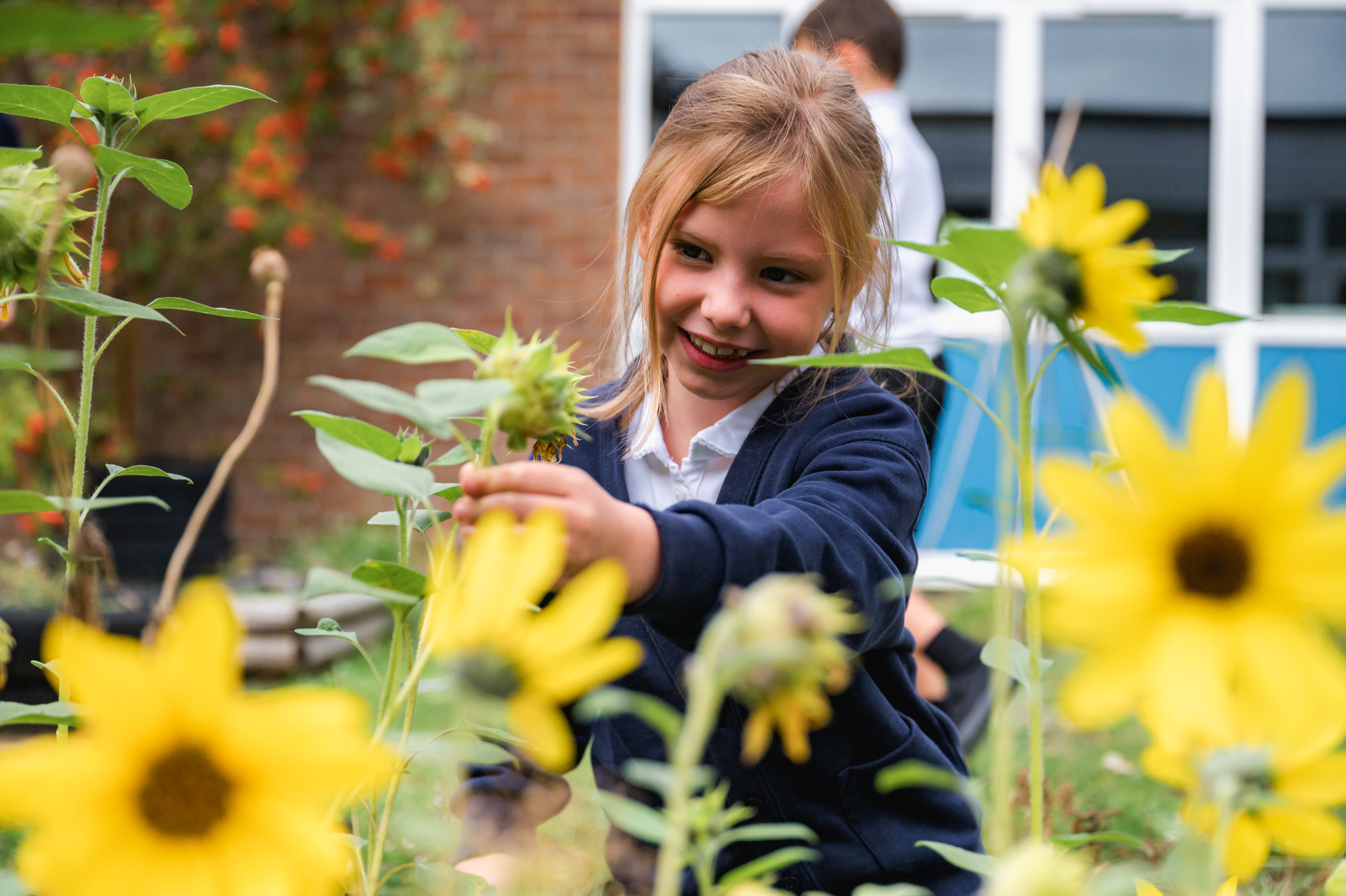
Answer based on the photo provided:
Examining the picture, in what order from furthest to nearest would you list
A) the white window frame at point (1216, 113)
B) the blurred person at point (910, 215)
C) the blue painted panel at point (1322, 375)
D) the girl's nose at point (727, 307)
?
the white window frame at point (1216, 113), the blue painted panel at point (1322, 375), the blurred person at point (910, 215), the girl's nose at point (727, 307)

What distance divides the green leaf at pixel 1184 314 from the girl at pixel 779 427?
39 cm

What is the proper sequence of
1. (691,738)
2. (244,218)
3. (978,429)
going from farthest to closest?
(978,429)
(244,218)
(691,738)

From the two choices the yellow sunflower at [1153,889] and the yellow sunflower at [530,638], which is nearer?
the yellow sunflower at [530,638]

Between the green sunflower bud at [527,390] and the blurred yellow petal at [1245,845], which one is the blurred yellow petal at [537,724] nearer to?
the green sunflower bud at [527,390]

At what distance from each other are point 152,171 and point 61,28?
0.34 metres

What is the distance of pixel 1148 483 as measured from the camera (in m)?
0.34

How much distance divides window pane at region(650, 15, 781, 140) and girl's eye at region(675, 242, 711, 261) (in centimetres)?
354

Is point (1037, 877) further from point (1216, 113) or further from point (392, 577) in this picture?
point (1216, 113)

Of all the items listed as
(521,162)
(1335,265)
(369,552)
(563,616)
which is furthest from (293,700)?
(1335,265)

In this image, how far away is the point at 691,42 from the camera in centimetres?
458

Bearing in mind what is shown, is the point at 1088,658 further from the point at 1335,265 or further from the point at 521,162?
the point at 1335,265

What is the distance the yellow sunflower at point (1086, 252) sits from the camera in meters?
0.41

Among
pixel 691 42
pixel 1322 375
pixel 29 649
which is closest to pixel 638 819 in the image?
pixel 29 649

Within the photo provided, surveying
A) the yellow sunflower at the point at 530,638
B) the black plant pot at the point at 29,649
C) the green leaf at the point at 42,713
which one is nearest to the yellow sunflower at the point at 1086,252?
the yellow sunflower at the point at 530,638
